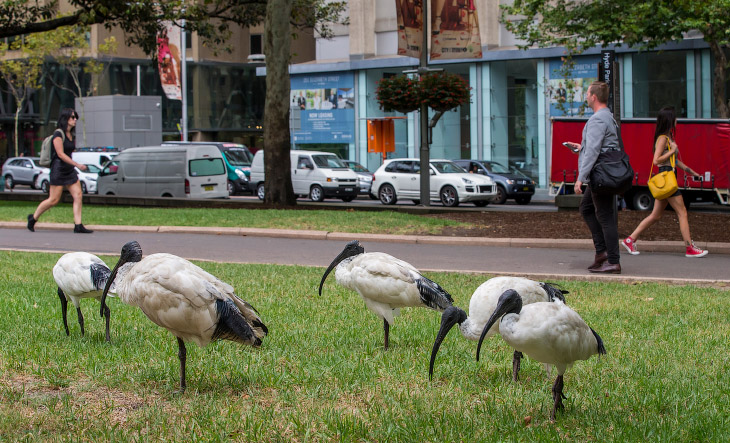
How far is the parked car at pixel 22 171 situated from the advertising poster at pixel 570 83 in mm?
→ 27372

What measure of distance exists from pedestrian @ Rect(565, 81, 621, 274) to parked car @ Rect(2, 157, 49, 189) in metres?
42.6

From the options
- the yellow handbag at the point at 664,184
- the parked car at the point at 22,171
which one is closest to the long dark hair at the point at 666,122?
the yellow handbag at the point at 664,184

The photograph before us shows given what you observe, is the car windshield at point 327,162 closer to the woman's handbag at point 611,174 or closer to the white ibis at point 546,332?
the woman's handbag at point 611,174

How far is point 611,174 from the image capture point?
33.6ft

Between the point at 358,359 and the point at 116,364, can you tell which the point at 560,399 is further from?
the point at 116,364

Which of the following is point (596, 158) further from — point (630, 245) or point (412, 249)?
point (412, 249)

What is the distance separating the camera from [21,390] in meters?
5.02

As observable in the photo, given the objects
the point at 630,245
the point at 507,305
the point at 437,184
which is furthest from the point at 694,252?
the point at 437,184

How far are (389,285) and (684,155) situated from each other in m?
24.6

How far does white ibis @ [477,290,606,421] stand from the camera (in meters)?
4.23

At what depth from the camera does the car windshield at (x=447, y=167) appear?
105 ft

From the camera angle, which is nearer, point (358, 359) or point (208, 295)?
point (208, 295)

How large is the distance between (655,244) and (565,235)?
1.76 metres

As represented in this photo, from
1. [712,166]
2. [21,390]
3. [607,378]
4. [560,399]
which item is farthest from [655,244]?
[712,166]
